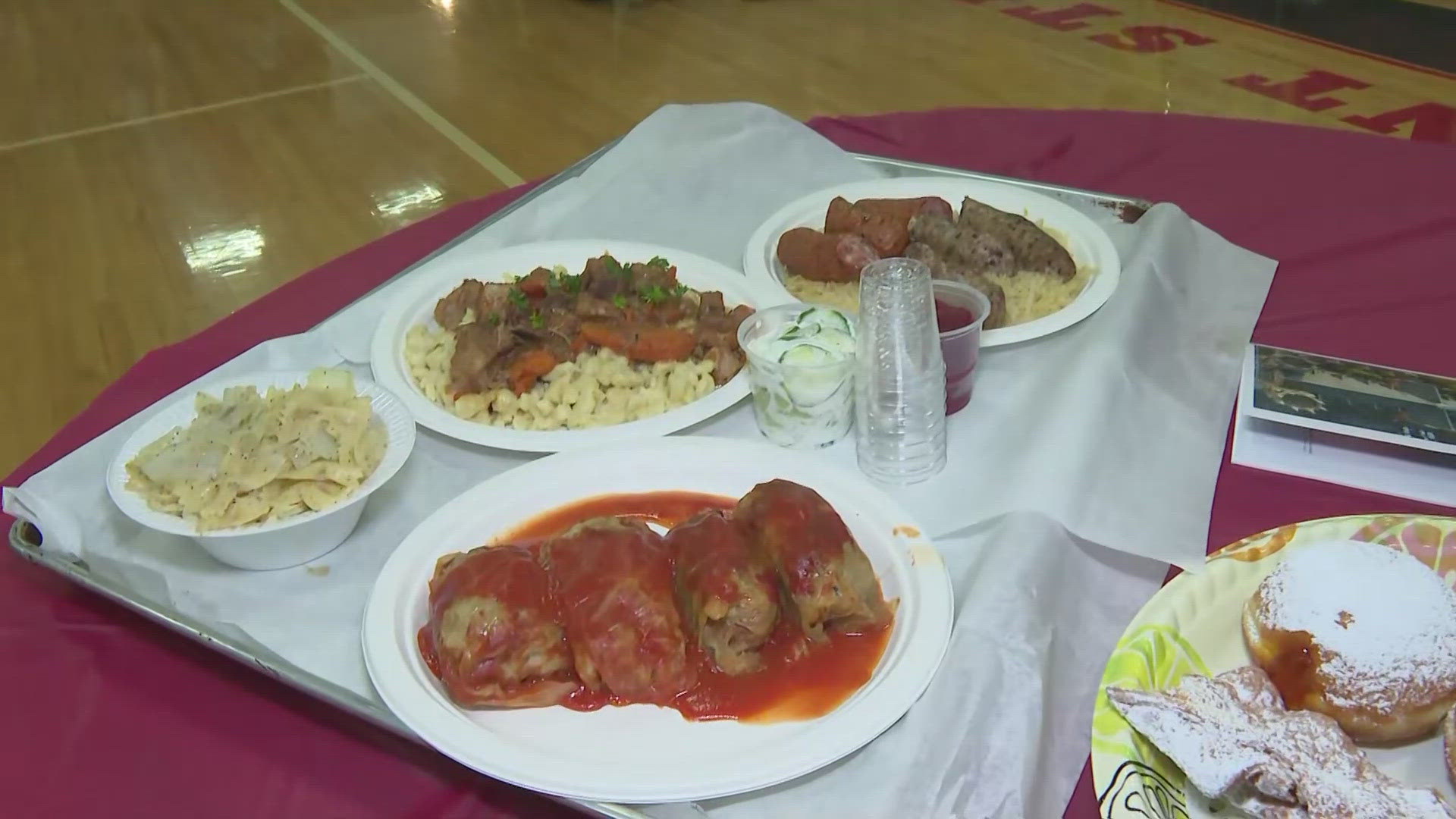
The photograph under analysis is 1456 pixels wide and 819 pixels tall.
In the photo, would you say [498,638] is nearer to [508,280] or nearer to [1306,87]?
[508,280]

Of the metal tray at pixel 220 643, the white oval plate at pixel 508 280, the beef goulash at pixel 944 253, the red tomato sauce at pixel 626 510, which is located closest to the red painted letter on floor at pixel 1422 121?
the beef goulash at pixel 944 253

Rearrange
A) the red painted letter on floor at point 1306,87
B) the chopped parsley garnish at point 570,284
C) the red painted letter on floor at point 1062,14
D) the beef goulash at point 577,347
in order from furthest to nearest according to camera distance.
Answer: the red painted letter on floor at point 1062,14
the red painted letter on floor at point 1306,87
the chopped parsley garnish at point 570,284
the beef goulash at point 577,347

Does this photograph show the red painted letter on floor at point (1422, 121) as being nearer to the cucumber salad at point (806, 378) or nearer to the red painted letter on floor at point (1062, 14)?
the red painted letter on floor at point (1062, 14)

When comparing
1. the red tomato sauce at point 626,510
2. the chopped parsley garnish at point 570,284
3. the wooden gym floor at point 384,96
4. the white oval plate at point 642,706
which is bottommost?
the wooden gym floor at point 384,96

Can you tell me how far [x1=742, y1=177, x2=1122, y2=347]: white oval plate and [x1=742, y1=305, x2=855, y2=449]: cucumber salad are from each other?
312mm

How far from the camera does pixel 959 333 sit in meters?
1.73

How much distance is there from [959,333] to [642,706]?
30.7 inches

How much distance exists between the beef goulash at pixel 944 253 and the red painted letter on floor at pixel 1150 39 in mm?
3853

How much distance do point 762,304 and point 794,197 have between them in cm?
52

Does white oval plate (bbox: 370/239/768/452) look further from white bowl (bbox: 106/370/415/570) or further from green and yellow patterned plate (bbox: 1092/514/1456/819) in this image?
green and yellow patterned plate (bbox: 1092/514/1456/819)

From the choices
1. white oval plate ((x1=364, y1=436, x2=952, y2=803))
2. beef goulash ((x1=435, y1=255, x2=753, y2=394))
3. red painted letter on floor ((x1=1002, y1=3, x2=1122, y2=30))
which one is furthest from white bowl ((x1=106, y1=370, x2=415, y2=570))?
red painted letter on floor ((x1=1002, y1=3, x2=1122, y2=30))

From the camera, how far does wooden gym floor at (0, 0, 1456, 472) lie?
4.00m

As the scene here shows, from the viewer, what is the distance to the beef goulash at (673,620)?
4.21ft

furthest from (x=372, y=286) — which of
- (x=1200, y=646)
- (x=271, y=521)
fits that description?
(x=1200, y=646)
